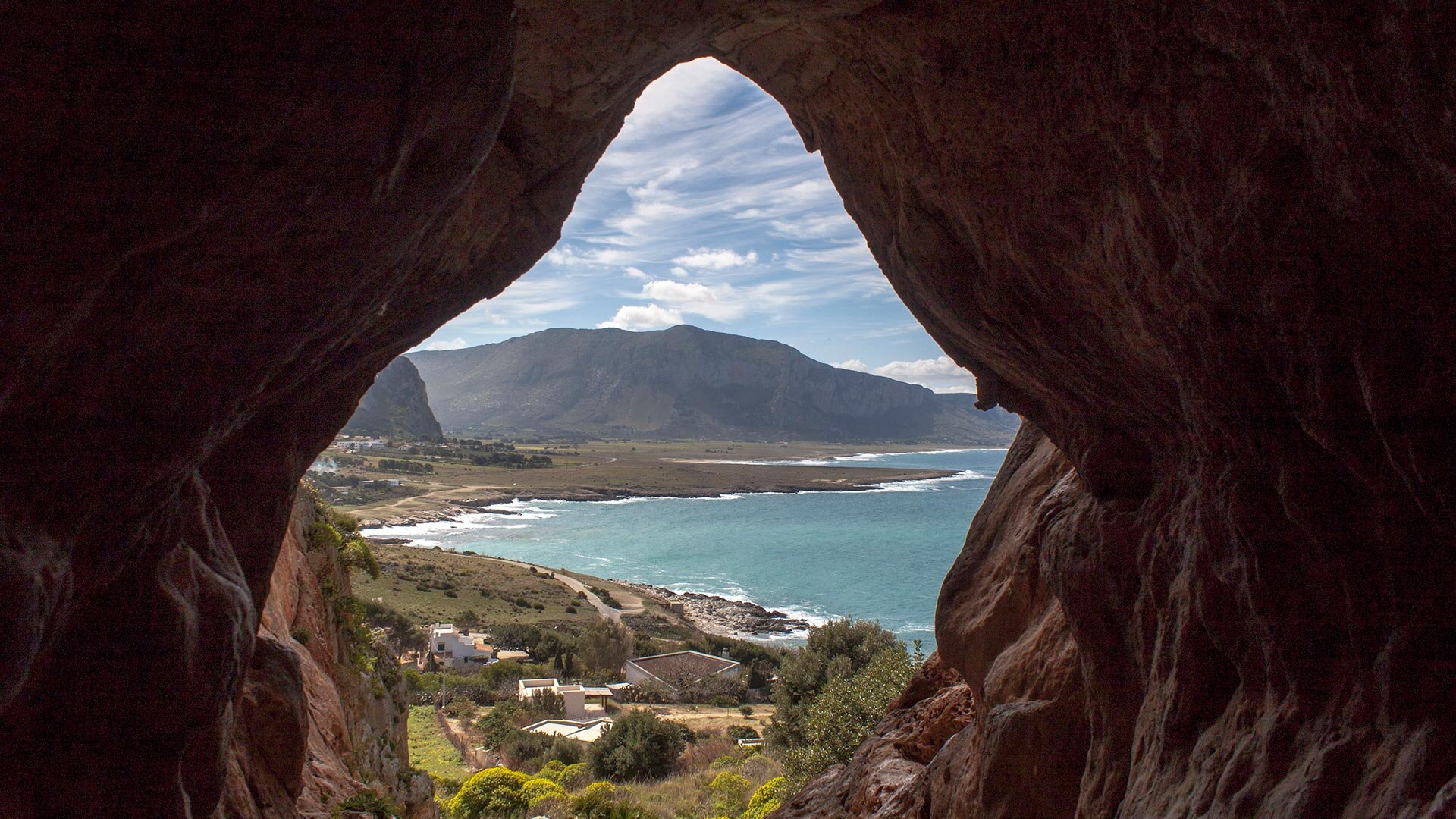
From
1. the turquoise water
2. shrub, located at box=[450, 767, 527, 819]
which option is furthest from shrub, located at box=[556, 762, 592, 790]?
the turquoise water

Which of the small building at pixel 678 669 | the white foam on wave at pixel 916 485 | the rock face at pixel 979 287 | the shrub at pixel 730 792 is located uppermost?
the rock face at pixel 979 287

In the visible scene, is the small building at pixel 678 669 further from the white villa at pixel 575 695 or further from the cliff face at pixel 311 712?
the cliff face at pixel 311 712

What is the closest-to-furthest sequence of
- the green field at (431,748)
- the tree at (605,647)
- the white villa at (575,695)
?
the green field at (431,748), the white villa at (575,695), the tree at (605,647)

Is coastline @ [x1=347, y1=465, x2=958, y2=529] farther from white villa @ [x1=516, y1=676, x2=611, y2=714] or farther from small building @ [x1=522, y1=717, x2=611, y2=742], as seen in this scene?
small building @ [x1=522, y1=717, x2=611, y2=742]

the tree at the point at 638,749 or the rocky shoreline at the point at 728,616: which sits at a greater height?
the tree at the point at 638,749

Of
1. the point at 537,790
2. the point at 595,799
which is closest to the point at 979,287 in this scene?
the point at 595,799

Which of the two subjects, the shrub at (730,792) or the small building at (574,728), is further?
the small building at (574,728)

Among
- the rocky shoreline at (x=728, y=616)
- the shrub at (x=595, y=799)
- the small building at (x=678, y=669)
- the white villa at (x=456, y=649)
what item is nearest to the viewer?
the shrub at (x=595, y=799)

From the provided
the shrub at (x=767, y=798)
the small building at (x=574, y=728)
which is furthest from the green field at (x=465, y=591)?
the shrub at (x=767, y=798)

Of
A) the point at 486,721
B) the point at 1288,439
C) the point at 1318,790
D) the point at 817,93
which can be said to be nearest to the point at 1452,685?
the point at 1318,790
